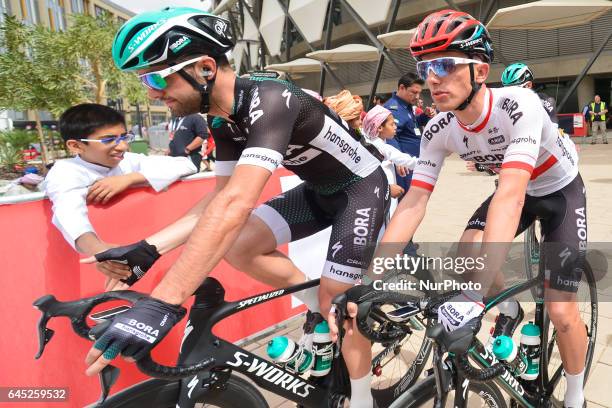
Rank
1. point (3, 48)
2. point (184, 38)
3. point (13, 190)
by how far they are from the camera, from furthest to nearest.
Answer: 1. point (3, 48)
2. point (13, 190)
3. point (184, 38)

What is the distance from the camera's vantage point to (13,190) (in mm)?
3307

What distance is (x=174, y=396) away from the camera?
5.26 ft

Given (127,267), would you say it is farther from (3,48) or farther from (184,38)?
(3,48)

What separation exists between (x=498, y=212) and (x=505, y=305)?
832 millimetres

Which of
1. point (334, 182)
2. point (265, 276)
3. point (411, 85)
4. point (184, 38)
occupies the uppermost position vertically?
point (411, 85)

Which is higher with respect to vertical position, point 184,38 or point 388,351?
point 184,38

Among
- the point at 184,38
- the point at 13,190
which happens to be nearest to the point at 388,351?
the point at 184,38

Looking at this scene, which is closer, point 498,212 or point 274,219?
point 498,212

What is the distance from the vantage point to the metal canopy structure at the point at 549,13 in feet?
46.6

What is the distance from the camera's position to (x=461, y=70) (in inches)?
75.3

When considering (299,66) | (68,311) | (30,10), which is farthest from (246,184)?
(30,10)

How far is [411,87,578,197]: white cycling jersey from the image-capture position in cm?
185

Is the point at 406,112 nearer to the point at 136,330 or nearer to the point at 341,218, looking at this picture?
the point at 341,218

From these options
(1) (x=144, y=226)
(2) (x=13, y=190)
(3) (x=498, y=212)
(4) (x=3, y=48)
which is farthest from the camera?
(4) (x=3, y=48)
